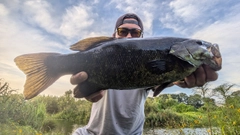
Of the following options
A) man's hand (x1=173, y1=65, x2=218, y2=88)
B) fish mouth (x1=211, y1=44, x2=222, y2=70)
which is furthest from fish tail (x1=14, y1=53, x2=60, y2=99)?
fish mouth (x1=211, y1=44, x2=222, y2=70)

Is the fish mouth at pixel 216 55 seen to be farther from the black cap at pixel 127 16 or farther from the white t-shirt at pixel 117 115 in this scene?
the black cap at pixel 127 16

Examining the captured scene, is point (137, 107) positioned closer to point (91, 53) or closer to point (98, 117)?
point (98, 117)

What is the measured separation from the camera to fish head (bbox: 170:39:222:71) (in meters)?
1.78

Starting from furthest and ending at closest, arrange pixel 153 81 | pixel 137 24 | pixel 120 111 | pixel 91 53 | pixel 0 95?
pixel 0 95 < pixel 137 24 < pixel 120 111 < pixel 91 53 < pixel 153 81

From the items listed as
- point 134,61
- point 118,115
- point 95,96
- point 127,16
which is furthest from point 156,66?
point 127,16

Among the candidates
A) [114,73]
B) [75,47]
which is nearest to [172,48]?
[114,73]

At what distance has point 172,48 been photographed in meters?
1.79

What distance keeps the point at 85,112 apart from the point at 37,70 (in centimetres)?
1914

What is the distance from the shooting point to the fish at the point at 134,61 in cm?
176

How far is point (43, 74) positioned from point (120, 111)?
1184 mm

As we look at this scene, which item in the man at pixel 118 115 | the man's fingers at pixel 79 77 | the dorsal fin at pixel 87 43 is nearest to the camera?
the man's fingers at pixel 79 77

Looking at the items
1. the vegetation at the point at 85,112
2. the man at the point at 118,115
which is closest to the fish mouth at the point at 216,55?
the man at the point at 118,115

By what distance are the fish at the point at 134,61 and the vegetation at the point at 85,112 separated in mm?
3065

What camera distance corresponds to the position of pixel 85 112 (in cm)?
2053
